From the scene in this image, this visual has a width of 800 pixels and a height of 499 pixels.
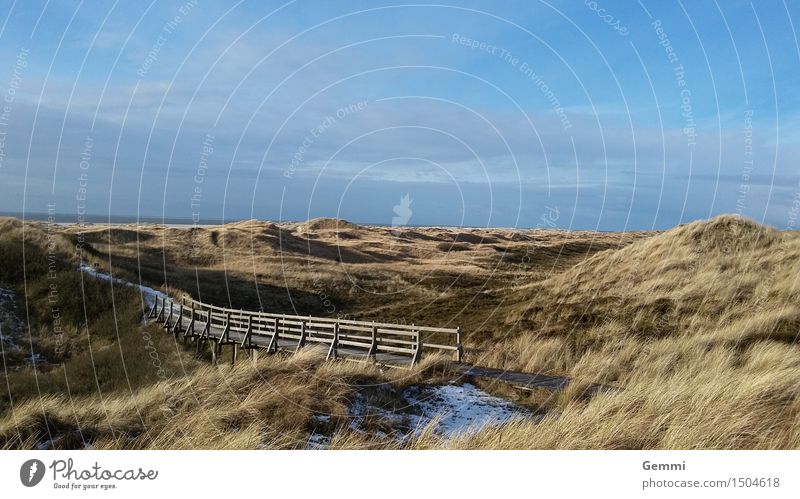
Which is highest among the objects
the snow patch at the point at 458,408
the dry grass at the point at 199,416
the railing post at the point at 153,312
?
the dry grass at the point at 199,416

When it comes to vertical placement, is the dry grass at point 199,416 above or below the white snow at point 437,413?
above

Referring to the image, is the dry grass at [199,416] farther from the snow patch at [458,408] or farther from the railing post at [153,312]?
the railing post at [153,312]

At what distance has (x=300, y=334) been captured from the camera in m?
20.0

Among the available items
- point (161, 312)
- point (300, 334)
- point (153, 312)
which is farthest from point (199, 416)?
point (153, 312)

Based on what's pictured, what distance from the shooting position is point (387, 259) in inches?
2119

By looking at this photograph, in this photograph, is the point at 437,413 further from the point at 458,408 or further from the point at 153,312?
the point at 153,312

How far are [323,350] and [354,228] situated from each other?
200 ft

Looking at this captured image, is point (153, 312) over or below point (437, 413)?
below

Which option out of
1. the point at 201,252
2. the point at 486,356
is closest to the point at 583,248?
the point at 201,252

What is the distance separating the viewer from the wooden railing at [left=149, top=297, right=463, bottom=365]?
1544cm

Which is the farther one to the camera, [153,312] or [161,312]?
[153,312]

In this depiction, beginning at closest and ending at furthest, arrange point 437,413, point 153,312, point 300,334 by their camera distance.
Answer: point 437,413 < point 300,334 < point 153,312

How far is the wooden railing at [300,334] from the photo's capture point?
15438 millimetres

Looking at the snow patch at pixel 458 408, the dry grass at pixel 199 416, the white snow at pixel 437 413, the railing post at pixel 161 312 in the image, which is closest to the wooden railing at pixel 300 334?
the railing post at pixel 161 312
